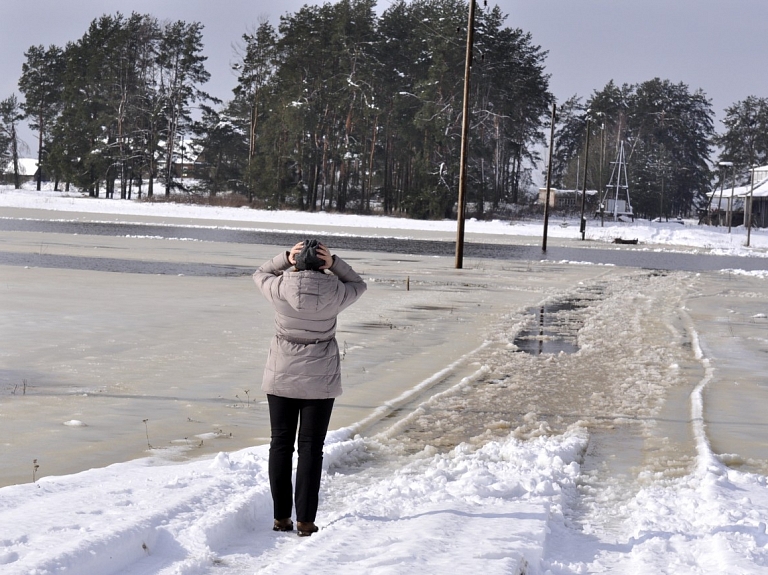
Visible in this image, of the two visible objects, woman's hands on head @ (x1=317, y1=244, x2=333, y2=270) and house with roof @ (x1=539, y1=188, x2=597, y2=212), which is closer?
woman's hands on head @ (x1=317, y1=244, x2=333, y2=270)

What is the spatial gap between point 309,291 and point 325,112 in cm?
8409

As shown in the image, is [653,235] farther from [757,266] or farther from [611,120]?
[611,120]

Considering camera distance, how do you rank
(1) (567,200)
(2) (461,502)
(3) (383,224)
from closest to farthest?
(2) (461,502), (3) (383,224), (1) (567,200)

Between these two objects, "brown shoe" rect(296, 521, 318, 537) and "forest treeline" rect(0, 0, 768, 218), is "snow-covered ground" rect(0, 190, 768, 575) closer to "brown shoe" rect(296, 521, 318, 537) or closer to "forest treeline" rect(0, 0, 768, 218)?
"brown shoe" rect(296, 521, 318, 537)

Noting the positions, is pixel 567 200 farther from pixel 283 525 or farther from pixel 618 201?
pixel 283 525

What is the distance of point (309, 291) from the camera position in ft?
17.7

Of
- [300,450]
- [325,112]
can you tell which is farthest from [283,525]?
A: [325,112]

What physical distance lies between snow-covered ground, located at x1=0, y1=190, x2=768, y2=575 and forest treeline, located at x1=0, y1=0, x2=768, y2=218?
233ft

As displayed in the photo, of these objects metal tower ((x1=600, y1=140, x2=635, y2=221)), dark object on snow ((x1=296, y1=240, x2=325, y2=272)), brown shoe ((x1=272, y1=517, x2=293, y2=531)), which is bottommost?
brown shoe ((x1=272, y1=517, x2=293, y2=531))

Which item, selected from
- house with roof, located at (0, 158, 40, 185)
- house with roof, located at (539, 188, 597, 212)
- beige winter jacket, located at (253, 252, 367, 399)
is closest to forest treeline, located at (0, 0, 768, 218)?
house with roof, located at (539, 188, 597, 212)

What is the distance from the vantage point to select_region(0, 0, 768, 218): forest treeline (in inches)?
3329

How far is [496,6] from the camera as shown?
88.6 m

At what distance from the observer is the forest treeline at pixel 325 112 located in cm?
8456

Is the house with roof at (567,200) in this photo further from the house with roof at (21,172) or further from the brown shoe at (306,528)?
the brown shoe at (306,528)
